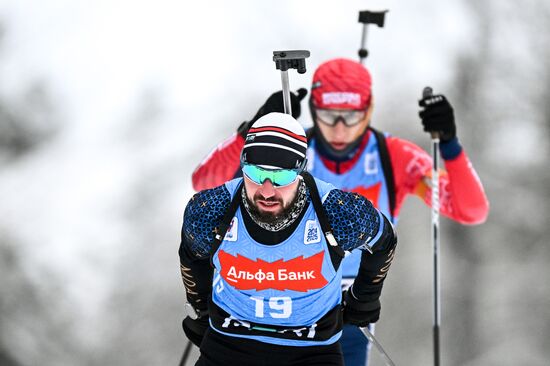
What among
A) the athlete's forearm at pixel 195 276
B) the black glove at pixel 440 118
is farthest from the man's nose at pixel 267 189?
the black glove at pixel 440 118

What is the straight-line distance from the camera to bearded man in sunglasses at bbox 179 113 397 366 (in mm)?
2514

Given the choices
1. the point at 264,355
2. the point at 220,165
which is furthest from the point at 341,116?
the point at 264,355

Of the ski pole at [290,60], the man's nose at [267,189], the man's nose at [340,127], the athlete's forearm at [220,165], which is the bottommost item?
the athlete's forearm at [220,165]

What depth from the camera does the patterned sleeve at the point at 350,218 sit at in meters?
2.56

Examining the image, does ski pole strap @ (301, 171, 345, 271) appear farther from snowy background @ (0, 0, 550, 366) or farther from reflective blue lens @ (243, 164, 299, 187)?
snowy background @ (0, 0, 550, 366)

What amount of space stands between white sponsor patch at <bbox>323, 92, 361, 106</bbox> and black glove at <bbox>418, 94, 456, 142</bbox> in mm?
365

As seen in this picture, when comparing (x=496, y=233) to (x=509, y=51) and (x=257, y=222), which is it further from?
(x=257, y=222)

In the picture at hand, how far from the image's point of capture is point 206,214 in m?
2.57

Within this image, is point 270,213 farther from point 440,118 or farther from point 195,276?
point 440,118

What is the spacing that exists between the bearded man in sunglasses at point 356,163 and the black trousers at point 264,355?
3.38 ft

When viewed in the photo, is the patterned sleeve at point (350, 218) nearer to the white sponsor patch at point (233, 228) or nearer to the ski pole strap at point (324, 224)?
the ski pole strap at point (324, 224)

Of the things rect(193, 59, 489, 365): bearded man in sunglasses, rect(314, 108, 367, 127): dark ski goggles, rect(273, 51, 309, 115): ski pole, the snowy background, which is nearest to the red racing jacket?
rect(193, 59, 489, 365): bearded man in sunglasses

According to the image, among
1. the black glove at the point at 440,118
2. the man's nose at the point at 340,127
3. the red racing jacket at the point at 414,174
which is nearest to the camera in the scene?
the black glove at the point at 440,118

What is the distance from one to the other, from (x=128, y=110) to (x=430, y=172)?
5.39 metres
